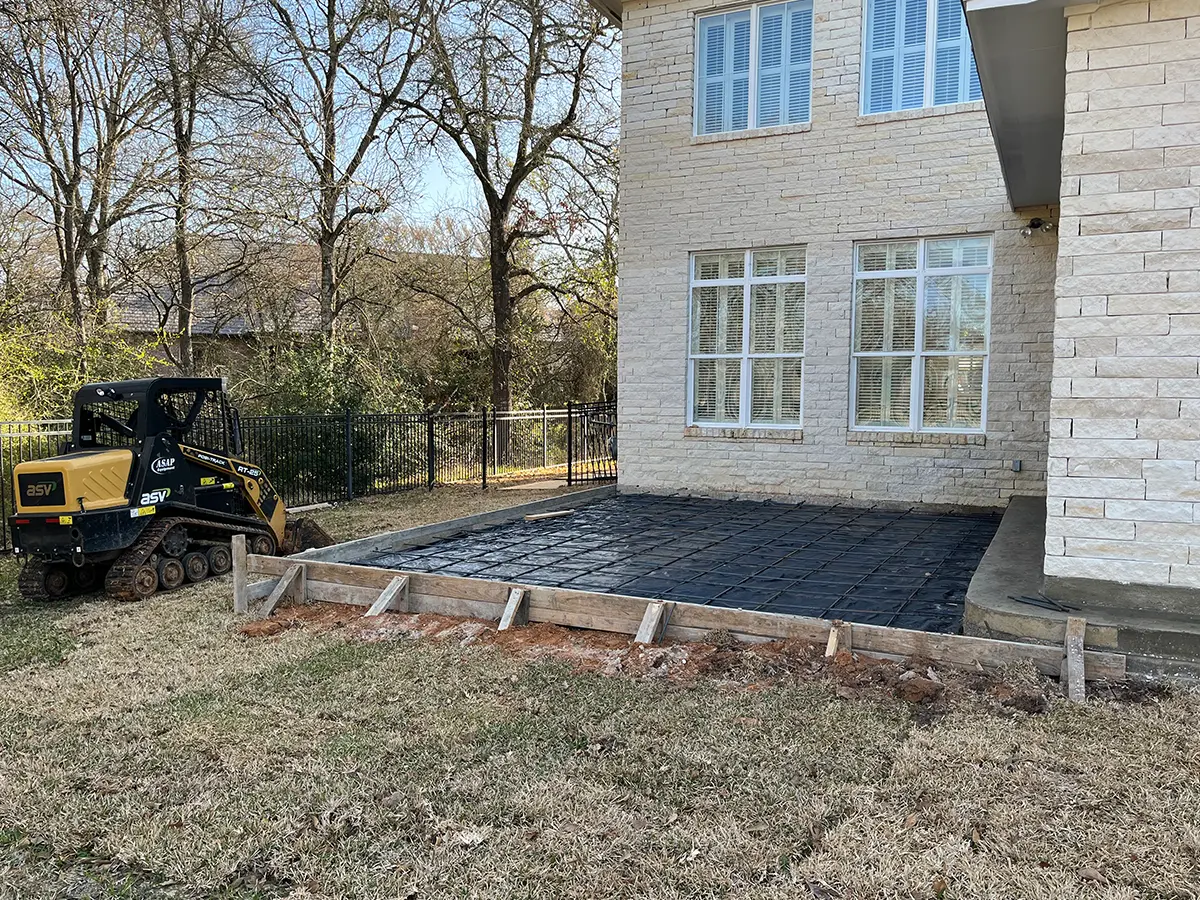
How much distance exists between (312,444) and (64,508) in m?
6.95

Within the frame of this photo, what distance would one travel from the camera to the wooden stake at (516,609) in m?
5.82

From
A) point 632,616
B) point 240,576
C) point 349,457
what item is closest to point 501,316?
point 349,457

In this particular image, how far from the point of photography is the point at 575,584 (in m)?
6.64

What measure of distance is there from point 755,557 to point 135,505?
17.4ft

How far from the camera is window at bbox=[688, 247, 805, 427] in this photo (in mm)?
11344

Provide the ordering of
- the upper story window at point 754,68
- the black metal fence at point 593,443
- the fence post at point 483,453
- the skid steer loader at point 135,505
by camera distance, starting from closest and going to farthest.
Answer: the skid steer loader at point 135,505
the upper story window at point 754,68
the fence post at point 483,453
the black metal fence at point 593,443

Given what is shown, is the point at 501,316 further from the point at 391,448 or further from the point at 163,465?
the point at 163,465

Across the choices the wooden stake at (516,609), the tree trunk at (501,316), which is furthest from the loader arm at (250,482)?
the tree trunk at (501,316)

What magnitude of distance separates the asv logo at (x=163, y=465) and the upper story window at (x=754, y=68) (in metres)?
7.92

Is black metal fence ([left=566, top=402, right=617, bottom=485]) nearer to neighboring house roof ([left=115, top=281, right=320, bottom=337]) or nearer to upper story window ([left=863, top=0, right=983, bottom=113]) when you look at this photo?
neighboring house roof ([left=115, top=281, right=320, bottom=337])

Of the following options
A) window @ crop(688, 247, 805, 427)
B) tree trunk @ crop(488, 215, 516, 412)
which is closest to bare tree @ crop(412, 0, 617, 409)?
tree trunk @ crop(488, 215, 516, 412)

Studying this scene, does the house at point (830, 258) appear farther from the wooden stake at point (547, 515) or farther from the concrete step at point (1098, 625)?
the concrete step at point (1098, 625)

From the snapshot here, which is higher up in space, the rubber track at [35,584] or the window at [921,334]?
the window at [921,334]

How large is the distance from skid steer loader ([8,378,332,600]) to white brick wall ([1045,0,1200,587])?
6.92 metres
